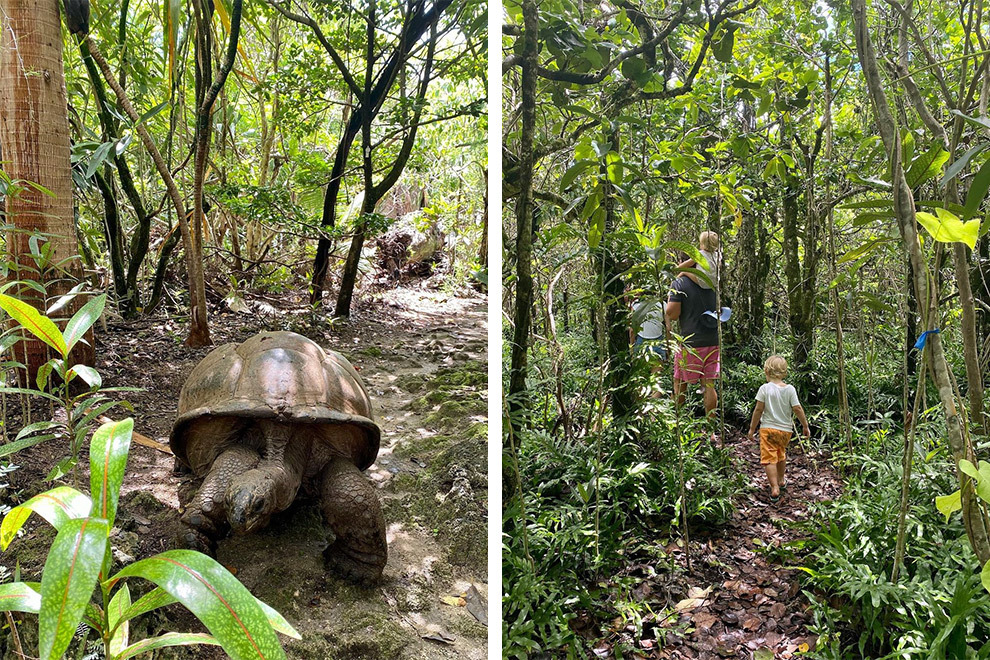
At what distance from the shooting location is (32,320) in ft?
1.62

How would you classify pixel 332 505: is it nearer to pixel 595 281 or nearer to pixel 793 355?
pixel 595 281

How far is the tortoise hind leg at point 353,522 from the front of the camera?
0.59 m

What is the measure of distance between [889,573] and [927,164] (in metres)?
0.59

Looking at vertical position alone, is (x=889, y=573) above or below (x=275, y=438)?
below

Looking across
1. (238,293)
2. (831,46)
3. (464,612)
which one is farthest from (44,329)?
(831,46)

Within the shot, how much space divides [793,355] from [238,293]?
856 mm

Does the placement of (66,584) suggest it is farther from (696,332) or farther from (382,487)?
(696,332)

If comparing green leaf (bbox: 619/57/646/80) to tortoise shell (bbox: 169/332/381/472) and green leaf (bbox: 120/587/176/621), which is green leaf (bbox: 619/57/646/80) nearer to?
tortoise shell (bbox: 169/332/381/472)

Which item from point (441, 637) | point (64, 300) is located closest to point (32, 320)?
point (64, 300)

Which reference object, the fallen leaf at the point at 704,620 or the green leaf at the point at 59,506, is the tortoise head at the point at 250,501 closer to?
the green leaf at the point at 59,506

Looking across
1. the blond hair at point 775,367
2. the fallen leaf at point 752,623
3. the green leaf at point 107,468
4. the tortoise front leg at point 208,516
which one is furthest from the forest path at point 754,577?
the green leaf at point 107,468

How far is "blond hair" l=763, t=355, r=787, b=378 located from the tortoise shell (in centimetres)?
61

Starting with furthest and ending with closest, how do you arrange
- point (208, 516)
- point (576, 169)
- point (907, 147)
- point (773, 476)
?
point (773, 476)
point (576, 169)
point (907, 147)
point (208, 516)

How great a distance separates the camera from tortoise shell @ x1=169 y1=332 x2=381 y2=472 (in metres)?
0.78
